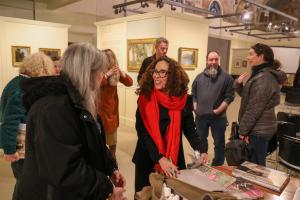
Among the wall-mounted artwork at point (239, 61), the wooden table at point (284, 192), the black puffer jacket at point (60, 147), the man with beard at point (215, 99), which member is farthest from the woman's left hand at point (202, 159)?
the wall-mounted artwork at point (239, 61)

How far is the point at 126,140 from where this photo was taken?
507 cm

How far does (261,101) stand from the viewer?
2.57 m

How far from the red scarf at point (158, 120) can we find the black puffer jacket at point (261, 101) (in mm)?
1041

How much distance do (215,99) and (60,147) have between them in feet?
8.56

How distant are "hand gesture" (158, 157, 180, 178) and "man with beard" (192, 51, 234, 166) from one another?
1.76m

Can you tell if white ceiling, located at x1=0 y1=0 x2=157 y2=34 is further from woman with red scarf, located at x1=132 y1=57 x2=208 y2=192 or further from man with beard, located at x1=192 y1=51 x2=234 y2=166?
woman with red scarf, located at x1=132 y1=57 x2=208 y2=192

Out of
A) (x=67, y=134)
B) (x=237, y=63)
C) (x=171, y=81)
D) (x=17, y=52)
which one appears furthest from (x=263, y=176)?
(x=237, y=63)

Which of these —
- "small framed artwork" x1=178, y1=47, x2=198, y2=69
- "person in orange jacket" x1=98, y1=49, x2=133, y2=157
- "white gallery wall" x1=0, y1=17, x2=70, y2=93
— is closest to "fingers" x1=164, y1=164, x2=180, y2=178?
"person in orange jacket" x1=98, y1=49, x2=133, y2=157

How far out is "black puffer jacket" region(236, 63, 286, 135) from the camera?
2565mm

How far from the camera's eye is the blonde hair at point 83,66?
1.19 metres

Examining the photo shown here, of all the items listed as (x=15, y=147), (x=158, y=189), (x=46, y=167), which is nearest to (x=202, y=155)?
(x=158, y=189)

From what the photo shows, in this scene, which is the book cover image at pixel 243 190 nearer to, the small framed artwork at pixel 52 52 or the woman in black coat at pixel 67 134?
the woman in black coat at pixel 67 134

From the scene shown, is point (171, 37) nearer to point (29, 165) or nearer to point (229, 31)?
point (29, 165)

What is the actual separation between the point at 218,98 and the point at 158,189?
223 cm
